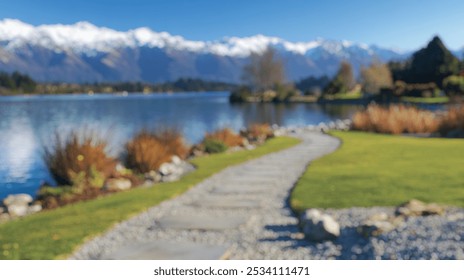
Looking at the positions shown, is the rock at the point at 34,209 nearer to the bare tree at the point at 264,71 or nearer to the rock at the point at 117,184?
the rock at the point at 117,184

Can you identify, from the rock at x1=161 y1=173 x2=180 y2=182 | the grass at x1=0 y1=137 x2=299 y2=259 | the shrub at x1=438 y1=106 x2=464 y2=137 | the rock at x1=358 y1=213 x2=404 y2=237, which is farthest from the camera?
the shrub at x1=438 y1=106 x2=464 y2=137

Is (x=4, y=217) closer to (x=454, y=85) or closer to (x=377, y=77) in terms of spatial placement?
(x=454, y=85)

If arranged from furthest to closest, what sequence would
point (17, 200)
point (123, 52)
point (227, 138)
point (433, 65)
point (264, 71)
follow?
point (264, 71)
point (433, 65)
point (123, 52)
point (227, 138)
point (17, 200)

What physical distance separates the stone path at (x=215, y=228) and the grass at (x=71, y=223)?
0.83 feet

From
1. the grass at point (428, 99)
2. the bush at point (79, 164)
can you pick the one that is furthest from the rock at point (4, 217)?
the grass at point (428, 99)

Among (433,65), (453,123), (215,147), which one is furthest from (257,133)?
(433,65)

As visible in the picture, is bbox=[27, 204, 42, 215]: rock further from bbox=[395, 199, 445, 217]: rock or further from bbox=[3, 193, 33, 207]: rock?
bbox=[395, 199, 445, 217]: rock

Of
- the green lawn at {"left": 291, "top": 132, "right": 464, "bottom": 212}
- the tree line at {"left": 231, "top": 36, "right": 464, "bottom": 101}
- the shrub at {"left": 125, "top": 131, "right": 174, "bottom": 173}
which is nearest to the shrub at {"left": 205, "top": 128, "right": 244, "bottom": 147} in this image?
the shrub at {"left": 125, "top": 131, "right": 174, "bottom": 173}

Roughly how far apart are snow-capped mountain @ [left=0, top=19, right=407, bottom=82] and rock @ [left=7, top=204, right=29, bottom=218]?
3256 mm

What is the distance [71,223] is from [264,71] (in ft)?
245

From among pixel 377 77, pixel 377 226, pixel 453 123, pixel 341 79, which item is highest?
pixel 341 79

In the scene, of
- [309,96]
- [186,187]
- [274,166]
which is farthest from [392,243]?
[309,96]

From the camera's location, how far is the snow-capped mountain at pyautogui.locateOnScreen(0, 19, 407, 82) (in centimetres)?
870

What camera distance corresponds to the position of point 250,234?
22.6 ft
